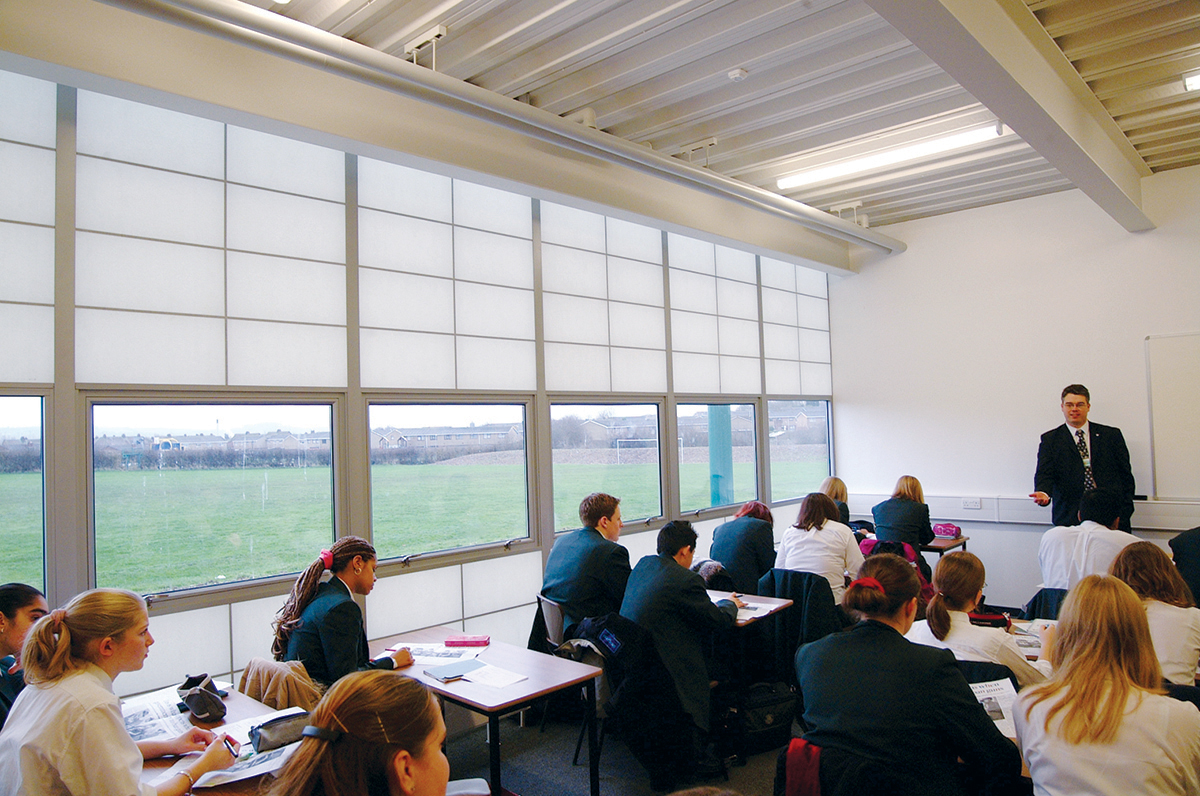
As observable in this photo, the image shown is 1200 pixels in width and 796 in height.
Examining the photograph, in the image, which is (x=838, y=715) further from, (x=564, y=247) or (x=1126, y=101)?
(x=1126, y=101)

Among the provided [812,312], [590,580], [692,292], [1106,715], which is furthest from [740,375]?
[1106,715]

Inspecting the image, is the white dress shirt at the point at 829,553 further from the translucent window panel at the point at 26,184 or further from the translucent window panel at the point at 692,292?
the translucent window panel at the point at 26,184

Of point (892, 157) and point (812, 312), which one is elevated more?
point (892, 157)

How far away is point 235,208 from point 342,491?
1489 mm

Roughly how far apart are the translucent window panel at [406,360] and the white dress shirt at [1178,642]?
3.45 meters

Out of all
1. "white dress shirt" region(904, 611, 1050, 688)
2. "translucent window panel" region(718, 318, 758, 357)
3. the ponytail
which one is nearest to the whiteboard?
"translucent window panel" region(718, 318, 758, 357)

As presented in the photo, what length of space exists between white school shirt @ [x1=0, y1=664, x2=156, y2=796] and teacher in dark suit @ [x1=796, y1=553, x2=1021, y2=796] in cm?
179

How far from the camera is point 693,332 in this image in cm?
608

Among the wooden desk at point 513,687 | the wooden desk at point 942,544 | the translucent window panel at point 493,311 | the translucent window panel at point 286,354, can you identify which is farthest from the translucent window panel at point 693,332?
the wooden desk at point 513,687

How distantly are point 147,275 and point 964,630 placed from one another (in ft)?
12.0

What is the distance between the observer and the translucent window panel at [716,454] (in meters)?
5.93

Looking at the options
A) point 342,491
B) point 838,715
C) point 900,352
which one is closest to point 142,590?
point 342,491

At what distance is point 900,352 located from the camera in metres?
7.05

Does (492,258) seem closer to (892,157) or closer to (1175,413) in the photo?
(892,157)
